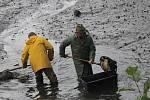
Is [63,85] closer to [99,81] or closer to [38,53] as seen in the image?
[38,53]

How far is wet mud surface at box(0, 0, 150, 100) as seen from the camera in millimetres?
13781

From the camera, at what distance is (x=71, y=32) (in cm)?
2397

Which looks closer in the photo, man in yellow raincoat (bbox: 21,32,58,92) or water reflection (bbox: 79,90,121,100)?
water reflection (bbox: 79,90,121,100)

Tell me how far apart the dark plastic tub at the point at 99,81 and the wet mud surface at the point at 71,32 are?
0.86 feet

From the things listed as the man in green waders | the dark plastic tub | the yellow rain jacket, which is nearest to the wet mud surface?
the dark plastic tub

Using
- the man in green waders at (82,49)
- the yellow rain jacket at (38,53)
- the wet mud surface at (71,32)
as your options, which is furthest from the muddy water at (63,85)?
the yellow rain jacket at (38,53)

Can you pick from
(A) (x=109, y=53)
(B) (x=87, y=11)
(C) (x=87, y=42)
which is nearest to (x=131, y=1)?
(B) (x=87, y=11)

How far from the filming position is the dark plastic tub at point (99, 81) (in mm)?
12039

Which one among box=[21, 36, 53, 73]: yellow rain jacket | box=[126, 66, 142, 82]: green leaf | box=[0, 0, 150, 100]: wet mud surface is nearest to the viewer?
box=[126, 66, 142, 82]: green leaf

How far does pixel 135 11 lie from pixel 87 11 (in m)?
3.38

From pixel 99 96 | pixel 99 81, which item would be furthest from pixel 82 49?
pixel 99 96

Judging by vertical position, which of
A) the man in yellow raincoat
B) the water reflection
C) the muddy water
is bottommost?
the water reflection

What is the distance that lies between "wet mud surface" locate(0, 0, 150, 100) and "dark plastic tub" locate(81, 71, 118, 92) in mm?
262

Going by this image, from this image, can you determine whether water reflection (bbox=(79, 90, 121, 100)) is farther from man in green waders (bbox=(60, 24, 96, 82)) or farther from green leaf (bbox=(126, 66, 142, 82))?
green leaf (bbox=(126, 66, 142, 82))
